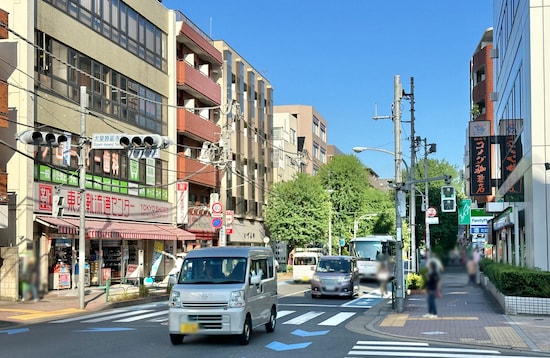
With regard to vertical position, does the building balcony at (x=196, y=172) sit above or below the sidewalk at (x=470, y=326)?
above

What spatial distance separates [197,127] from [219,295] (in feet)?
114

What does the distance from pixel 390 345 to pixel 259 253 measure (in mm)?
4050

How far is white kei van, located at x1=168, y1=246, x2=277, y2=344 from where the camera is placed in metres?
14.5

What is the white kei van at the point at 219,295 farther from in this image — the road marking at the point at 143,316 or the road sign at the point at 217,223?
the road sign at the point at 217,223

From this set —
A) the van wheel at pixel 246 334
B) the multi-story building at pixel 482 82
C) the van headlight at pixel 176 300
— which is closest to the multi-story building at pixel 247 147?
the multi-story building at pixel 482 82

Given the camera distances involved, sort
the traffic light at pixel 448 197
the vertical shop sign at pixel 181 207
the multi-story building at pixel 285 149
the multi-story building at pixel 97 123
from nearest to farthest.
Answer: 1. the traffic light at pixel 448 197
2. the multi-story building at pixel 97 123
3. the vertical shop sign at pixel 181 207
4. the multi-story building at pixel 285 149

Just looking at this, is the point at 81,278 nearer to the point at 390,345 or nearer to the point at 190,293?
the point at 190,293

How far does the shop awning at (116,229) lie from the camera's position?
2968 centimetres

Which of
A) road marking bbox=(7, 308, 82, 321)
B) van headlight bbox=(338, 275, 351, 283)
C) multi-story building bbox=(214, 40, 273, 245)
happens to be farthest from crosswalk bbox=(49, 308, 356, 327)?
multi-story building bbox=(214, 40, 273, 245)

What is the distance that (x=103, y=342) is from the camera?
15.6 metres

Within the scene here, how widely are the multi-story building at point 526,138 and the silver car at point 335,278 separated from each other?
7.98 meters

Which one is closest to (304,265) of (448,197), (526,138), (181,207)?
(181,207)

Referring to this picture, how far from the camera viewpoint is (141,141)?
21156 millimetres

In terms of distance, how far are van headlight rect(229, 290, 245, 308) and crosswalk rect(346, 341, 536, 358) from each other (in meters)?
2.65
